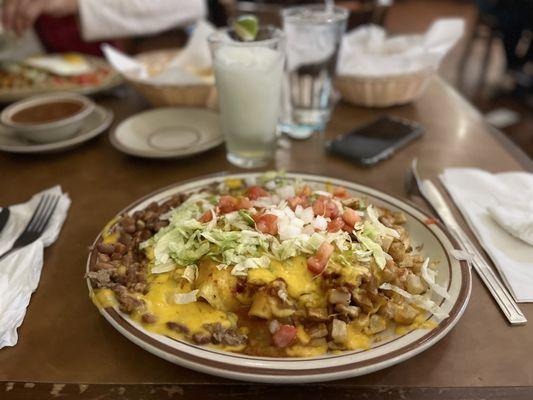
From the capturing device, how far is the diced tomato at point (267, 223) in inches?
39.8

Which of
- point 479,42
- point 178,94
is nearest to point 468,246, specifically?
point 178,94

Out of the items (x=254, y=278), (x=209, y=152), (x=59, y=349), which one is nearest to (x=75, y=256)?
(x=59, y=349)

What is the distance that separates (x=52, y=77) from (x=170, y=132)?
863mm

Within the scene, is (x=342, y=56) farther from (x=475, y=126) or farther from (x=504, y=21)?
(x=504, y=21)

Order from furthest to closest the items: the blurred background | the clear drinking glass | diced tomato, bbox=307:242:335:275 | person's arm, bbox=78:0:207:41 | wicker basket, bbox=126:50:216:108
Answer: the blurred background < person's arm, bbox=78:0:207:41 < wicker basket, bbox=126:50:216:108 < the clear drinking glass < diced tomato, bbox=307:242:335:275

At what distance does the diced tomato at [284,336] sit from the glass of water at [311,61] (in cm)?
106

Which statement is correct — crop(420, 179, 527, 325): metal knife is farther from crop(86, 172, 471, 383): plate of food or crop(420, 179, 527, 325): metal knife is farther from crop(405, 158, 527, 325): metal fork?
crop(86, 172, 471, 383): plate of food

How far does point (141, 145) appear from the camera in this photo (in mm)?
1646

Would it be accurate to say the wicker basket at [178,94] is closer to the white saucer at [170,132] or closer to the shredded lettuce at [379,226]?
the white saucer at [170,132]

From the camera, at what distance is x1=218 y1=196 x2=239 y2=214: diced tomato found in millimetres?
1114

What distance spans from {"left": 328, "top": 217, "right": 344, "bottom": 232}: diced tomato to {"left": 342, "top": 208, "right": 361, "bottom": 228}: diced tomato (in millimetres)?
12

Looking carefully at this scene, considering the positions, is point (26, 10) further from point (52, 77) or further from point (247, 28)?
point (247, 28)

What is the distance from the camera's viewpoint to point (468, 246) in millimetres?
1125

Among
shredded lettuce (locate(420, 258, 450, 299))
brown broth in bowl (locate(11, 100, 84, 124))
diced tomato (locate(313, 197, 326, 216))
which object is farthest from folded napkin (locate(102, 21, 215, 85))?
shredded lettuce (locate(420, 258, 450, 299))
